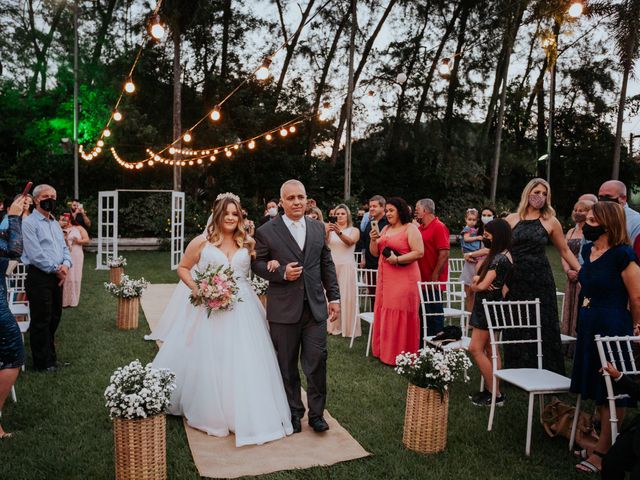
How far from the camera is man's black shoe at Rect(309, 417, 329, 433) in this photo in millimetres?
4320

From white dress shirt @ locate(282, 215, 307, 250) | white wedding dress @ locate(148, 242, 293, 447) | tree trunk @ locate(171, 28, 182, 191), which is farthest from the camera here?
tree trunk @ locate(171, 28, 182, 191)

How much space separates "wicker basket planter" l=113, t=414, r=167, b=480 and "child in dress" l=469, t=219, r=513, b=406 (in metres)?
2.82

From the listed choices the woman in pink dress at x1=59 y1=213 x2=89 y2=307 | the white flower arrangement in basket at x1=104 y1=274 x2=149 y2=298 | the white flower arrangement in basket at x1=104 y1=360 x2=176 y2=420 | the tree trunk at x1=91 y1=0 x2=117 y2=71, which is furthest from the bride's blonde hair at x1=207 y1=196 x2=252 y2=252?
the tree trunk at x1=91 y1=0 x2=117 y2=71

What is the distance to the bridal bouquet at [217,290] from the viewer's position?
4.21 metres

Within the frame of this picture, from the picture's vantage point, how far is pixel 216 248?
4543 millimetres

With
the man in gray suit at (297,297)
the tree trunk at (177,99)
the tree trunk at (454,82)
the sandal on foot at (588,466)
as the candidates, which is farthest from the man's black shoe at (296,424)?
the tree trunk at (454,82)

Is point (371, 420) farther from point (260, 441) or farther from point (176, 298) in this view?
point (176, 298)

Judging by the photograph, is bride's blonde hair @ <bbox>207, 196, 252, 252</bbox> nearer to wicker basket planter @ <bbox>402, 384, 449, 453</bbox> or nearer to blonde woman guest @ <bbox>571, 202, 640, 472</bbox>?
wicker basket planter @ <bbox>402, 384, 449, 453</bbox>

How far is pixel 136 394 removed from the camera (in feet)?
10.8

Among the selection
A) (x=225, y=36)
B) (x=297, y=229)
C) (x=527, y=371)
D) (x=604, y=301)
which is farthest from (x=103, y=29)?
(x=604, y=301)

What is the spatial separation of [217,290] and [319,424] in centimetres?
134

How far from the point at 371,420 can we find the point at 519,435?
1201 mm

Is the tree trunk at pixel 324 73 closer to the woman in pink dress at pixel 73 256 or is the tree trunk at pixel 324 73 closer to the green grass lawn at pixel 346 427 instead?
the woman in pink dress at pixel 73 256

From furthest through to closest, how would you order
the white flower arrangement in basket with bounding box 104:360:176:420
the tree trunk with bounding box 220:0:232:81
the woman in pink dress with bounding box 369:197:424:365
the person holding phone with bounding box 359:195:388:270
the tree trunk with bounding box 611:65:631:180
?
1. the tree trunk with bounding box 220:0:232:81
2. the tree trunk with bounding box 611:65:631:180
3. the person holding phone with bounding box 359:195:388:270
4. the woman in pink dress with bounding box 369:197:424:365
5. the white flower arrangement in basket with bounding box 104:360:176:420
